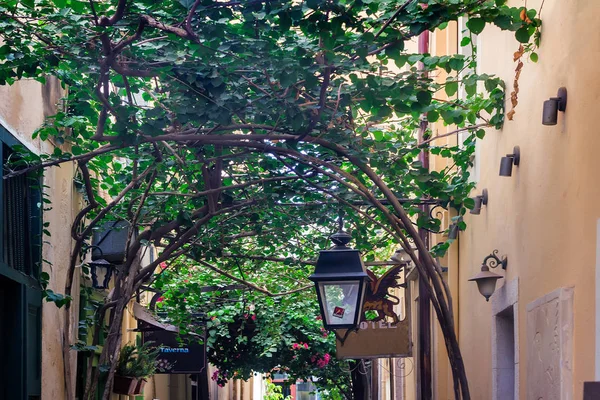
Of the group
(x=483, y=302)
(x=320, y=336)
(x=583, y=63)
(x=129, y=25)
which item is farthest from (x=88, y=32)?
(x=320, y=336)

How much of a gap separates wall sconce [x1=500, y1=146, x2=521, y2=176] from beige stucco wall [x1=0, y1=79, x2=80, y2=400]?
151 inches

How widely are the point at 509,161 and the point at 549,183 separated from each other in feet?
4.10

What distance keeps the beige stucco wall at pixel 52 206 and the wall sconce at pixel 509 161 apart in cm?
383

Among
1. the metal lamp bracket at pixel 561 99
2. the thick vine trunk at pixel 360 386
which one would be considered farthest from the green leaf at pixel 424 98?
the thick vine trunk at pixel 360 386

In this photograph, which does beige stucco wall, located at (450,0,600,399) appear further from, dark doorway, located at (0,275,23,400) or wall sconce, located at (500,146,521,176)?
dark doorway, located at (0,275,23,400)

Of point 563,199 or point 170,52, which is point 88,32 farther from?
point 563,199

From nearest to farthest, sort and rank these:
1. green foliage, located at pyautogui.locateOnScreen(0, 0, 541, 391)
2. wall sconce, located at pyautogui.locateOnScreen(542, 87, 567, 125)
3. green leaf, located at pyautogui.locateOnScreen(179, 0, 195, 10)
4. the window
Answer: green leaf, located at pyautogui.locateOnScreen(179, 0, 195, 10) → wall sconce, located at pyautogui.locateOnScreen(542, 87, 567, 125) → green foliage, located at pyautogui.locateOnScreen(0, 0, 541, 391) → the window

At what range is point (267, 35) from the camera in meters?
6.56

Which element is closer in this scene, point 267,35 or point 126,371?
point 267,35

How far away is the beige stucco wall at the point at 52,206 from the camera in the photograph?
801 cm

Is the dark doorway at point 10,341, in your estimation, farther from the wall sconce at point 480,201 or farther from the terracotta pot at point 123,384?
the terracotta pot at point 123,384

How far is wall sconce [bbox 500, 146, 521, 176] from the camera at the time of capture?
7348mm

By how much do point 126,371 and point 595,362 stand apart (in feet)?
27.2

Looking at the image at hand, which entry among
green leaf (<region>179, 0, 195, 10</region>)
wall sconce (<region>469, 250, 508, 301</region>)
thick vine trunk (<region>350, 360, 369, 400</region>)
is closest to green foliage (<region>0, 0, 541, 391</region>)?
green leaf (<region>179, 0, 195, 10</region>)
